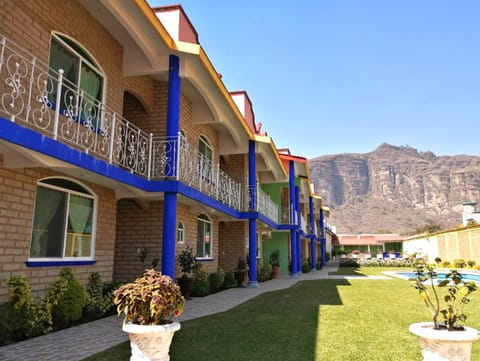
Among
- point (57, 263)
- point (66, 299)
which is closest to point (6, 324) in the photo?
point (66, 299)

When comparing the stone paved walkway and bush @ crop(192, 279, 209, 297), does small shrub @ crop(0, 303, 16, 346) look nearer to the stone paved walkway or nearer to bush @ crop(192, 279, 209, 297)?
the stone paved walkway

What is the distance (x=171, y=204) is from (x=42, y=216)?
2563 millimetres

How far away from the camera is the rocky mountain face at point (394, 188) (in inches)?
4857

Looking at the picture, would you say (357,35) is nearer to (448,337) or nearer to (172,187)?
(172,187)

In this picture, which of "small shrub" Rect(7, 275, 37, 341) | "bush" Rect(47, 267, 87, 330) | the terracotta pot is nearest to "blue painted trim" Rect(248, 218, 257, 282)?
"bush" Rect(47, 267, 87, 330)

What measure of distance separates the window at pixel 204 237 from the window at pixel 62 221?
5993 mm

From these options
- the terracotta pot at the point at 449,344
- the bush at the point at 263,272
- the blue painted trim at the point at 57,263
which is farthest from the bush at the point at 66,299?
the bush at the point at 263,272

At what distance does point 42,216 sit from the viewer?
275 inches

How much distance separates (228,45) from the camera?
1116 cm

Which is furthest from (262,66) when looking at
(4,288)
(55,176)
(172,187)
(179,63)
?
(4,288)

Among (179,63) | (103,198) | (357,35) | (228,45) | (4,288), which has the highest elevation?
(357,35)

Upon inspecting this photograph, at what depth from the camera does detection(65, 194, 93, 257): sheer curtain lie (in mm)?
7750

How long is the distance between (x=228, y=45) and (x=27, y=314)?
27.8 feet

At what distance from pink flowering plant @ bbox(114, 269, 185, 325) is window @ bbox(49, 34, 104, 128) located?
140 inches
